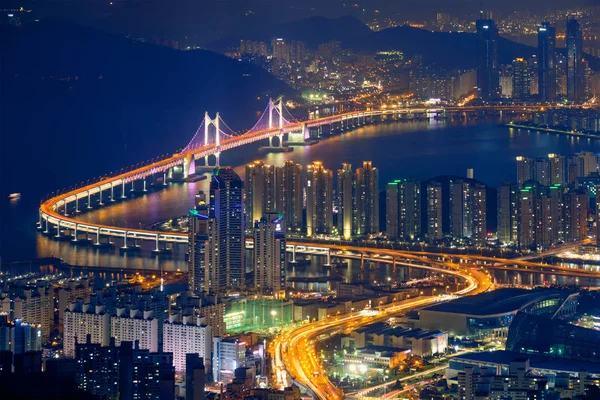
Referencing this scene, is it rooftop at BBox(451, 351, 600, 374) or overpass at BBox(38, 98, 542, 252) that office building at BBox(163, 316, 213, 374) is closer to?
rooftop at BBox(451, 351, 600, 374)

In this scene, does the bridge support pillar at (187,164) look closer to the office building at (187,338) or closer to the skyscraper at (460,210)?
the skyscraper at (460,210)

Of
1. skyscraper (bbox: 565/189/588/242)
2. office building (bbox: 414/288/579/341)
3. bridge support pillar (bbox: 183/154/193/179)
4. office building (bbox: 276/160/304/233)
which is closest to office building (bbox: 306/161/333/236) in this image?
office building (bbox: 276/160/304/233)

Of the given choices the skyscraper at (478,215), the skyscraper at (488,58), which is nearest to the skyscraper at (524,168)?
the skyscraper at (478,215)

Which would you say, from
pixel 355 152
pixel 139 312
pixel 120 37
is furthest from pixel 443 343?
pixel 120 37

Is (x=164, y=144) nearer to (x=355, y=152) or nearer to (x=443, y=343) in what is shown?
(x=355, y=152)

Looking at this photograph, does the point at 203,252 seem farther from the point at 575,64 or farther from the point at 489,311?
the point at 575,64

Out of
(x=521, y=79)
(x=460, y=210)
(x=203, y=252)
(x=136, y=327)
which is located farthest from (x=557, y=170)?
(x=521, y=79)
